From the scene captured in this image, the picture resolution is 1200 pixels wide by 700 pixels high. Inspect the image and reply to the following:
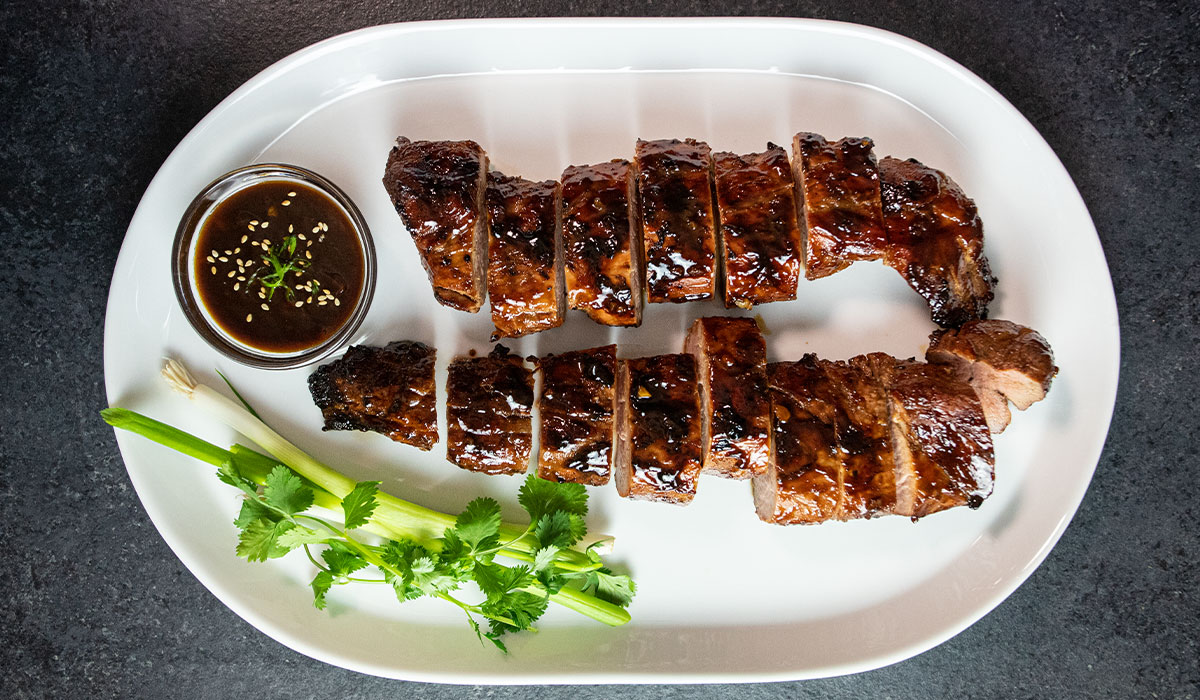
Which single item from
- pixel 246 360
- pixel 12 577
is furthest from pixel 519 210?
pixel 12 577

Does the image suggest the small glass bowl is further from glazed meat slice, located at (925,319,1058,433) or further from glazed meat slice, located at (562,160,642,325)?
glazed meat slice, located at (925,319,1058,433)

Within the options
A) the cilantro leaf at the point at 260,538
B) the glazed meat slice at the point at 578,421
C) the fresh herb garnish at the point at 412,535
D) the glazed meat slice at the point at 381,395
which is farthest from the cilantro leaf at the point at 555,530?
the cilantro leaf at the point at 260,538

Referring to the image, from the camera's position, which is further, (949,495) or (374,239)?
(374,239)

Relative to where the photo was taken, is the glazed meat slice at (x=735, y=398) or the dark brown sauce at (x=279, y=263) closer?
the glazed meat slice at (x=735, y=398)

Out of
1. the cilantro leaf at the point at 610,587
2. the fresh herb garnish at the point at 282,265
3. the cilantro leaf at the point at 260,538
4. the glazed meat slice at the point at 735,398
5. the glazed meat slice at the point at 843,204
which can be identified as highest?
the glazed meat slice at the point at 843,204

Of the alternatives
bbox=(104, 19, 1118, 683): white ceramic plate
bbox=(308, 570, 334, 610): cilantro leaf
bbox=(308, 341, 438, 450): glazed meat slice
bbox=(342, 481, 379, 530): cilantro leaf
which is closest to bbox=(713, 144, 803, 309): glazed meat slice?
bbox=(104, 19, 1118, 683): white ceramic plate

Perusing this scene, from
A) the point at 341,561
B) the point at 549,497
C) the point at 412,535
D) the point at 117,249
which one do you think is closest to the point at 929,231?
the point at 549,497

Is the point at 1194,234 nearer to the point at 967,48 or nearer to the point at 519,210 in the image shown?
the point at 967,48

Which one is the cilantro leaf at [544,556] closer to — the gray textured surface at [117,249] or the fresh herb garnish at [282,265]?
the gray textured surface at [117,249]
